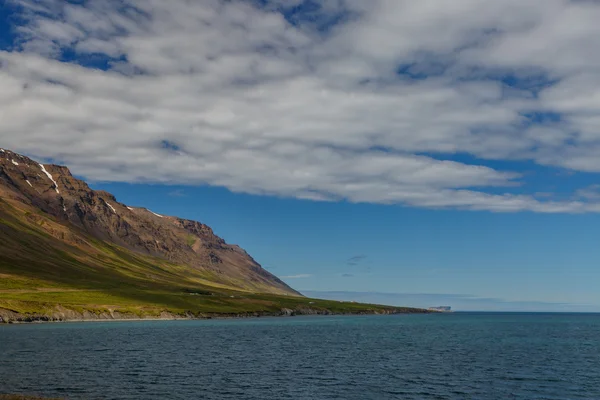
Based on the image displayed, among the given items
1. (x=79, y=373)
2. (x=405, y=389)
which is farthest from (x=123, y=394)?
(x=405, y=389)

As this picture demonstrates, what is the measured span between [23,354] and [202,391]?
5051cm

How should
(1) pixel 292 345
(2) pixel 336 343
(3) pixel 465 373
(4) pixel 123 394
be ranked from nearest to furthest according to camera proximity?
1. (4) pixel 123 394
2. (3) pixel 465 373
3. (1) pixel 292 345
4. (2) pixel 336 343

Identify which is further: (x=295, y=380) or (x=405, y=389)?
(x=295, y=380)

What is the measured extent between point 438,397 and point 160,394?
33.1 metres

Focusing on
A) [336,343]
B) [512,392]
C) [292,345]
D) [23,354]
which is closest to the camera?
[512,392]

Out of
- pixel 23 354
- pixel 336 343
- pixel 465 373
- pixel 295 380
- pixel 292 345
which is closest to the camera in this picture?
pixel 295 380

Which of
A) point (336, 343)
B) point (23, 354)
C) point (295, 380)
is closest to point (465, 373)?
point (295, 380)

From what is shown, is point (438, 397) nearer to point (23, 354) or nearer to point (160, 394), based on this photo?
point (160, 394)

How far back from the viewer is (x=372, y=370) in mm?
85438

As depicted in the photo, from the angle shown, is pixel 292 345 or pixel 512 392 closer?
pixel 512 392

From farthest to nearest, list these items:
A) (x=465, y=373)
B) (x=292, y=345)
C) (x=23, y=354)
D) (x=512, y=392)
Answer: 1. (x=292, y=345)
2. (x=23, y=354)
3. (x=465, y=373)
4. (x=512, y=392)

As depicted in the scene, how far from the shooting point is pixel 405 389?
69000 millimetres

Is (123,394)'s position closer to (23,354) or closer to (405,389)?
(405,389)

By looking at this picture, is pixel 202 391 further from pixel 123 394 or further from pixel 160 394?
pixel 123 394
